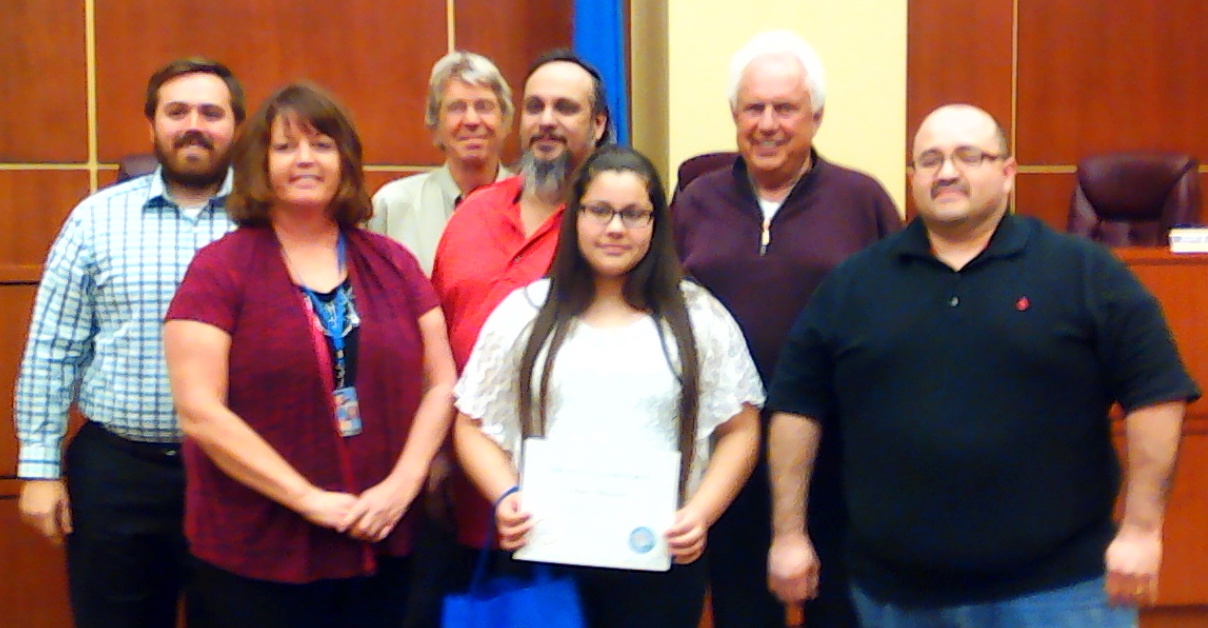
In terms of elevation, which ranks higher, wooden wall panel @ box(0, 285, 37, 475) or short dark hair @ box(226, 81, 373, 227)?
short dark hair @ box(226, 81, 373, 227)

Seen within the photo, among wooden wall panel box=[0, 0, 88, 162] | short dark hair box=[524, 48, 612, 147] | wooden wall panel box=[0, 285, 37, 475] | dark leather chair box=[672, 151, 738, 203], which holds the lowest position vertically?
wooden wall panel box=[0, 285, 37, 475]

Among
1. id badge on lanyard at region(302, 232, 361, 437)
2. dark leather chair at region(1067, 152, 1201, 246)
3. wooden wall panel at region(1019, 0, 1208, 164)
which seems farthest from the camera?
wooden wall panel at region(1019, 0, 1208, 164)

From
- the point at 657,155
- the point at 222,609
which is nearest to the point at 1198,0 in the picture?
the point at 657,155

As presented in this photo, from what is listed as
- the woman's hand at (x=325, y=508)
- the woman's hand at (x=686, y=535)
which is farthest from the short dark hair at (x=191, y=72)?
the woman's hand at (x=686, y=535)

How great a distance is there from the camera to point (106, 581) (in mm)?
2342

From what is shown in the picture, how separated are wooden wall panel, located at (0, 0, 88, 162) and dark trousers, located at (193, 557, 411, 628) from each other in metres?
2.99

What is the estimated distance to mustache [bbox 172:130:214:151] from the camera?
241 cm

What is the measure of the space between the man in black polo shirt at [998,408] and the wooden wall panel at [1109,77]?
3.76m

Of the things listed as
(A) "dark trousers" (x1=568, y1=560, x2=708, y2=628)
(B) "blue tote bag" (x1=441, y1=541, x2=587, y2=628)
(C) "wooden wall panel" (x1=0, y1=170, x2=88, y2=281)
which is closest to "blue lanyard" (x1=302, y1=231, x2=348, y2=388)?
(B) "blue tote bag" (x1=441, y1=541, x2=587, y2=628)

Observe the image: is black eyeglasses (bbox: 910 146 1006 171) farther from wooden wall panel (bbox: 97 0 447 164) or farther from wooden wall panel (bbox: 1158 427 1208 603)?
wooden wall panel (bbox: 97 0 447 164)

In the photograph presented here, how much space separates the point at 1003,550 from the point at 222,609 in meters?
1.28

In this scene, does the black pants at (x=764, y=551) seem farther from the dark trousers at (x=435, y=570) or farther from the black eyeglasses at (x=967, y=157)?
the black eyeglasses at (x=967, y=157)

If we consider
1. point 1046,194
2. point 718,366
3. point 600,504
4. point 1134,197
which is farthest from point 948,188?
point 1046,194

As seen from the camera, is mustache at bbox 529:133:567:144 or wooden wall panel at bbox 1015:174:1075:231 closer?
mustache at bbox 529:133:567:144
